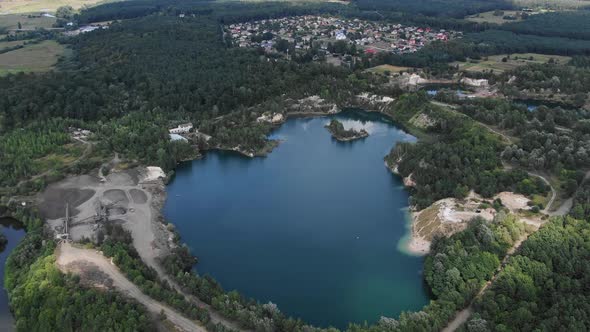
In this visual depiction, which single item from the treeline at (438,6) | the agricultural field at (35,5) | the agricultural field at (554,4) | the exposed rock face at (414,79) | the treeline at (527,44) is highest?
the agricultural field at (35,5)

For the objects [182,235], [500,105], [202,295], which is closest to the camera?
[202,295]

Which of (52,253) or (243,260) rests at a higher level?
(52,253)

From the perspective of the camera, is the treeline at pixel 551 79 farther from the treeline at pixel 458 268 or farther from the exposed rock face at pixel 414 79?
the treeline at pixel 458 268

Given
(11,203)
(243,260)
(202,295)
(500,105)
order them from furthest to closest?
1. (500,105)
2. (11,203)
3. (243,260)
4. (202,295)

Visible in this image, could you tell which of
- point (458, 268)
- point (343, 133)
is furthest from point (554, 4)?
point (458, 268)

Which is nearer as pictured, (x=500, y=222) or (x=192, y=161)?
(x=500, y=222)

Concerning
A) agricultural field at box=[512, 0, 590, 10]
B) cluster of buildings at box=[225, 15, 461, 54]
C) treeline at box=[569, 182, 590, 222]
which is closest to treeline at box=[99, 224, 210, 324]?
treeline at box=[569, 182, 590, 222]

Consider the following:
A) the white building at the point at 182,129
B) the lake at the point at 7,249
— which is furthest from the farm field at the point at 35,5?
the lake at the point at 7,249

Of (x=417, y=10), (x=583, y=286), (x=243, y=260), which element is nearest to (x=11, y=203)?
(x=243, y=260)

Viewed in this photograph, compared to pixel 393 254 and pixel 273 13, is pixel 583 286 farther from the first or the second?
pixel 273 13
